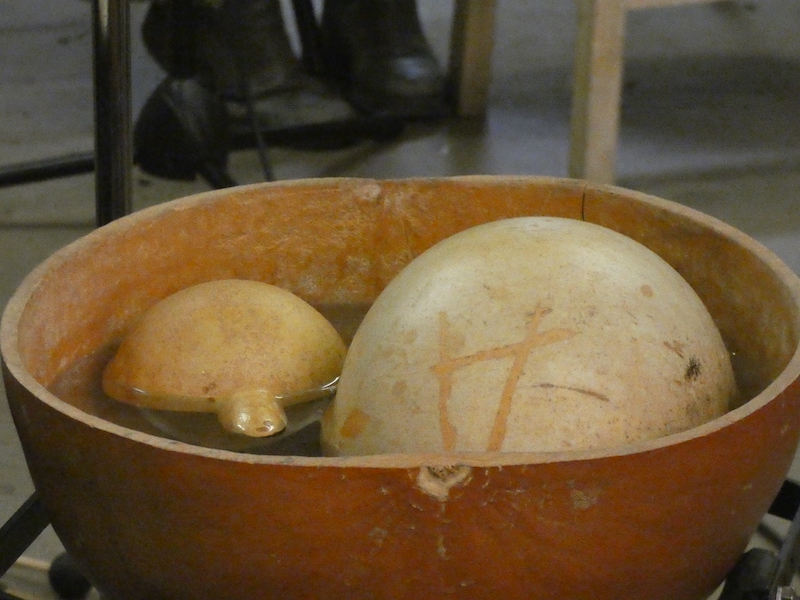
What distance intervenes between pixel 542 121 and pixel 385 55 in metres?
0.48

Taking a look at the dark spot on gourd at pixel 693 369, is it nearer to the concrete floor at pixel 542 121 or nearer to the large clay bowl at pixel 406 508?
the large clay bowl at pixel 406 508

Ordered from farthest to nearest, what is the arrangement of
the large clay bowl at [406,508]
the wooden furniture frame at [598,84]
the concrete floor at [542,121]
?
the concrete floor at [542,121] → the wooden furniture frame at [598,84] → the large clay bowl at [406,508]

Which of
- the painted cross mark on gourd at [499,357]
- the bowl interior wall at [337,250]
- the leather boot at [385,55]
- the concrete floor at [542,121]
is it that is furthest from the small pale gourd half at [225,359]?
the leather boot at [385,55]

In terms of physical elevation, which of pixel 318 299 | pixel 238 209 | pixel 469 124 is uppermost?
pixel 238 209

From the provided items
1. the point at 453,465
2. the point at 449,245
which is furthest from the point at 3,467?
the point at 453,465

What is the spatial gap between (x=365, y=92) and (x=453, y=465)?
7.30ft

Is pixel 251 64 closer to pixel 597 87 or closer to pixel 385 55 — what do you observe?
pixel 385 55

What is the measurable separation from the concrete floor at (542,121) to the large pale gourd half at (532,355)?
3.35ft

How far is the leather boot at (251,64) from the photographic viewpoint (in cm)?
251

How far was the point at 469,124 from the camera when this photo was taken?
9.52 ft

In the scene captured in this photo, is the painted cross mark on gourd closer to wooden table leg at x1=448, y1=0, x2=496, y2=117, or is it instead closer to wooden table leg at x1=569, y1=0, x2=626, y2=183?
wooden table leg at x1=569, y1=0, x2=626, y2=183

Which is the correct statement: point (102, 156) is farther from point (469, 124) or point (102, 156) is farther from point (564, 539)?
point (469, 124)

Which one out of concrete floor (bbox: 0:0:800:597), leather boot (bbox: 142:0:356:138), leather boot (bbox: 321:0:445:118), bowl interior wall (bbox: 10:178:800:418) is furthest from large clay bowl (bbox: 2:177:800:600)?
leather boot (bbox: 321:0:445:118)

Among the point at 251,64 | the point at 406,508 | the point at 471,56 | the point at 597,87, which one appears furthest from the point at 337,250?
the point at 471,56
